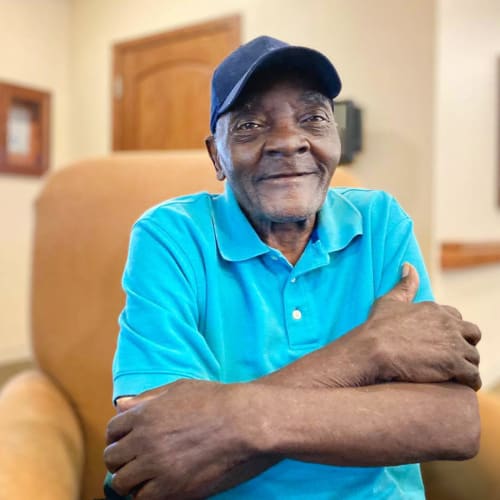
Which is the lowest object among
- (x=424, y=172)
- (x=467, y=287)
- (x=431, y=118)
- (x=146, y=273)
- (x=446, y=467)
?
(x=446, y=467)

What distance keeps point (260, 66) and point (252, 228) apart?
0.23 metres

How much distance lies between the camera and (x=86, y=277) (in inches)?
44.6

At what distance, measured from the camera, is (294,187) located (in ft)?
2.33

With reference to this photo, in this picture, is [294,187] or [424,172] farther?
[424,172]

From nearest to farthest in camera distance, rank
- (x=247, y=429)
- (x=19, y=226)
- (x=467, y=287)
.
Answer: (x=247, y=429) < (x=467, y=287) < (x=19, y=226)

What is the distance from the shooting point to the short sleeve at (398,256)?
2.54ft

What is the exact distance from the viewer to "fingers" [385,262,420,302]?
2.42 feet

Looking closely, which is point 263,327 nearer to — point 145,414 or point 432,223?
point 145,414

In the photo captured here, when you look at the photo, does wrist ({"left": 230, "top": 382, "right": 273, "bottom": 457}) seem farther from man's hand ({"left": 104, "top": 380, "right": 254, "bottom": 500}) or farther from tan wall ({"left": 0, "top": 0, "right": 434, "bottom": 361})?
tan wall ({"left": 0, "top": 0, "right": 434, "bottom": 361})

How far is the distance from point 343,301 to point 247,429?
258mm

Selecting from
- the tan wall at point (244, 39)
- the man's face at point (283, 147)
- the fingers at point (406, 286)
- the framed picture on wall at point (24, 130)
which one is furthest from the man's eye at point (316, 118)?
the framed picture on wall at point (24, 130)

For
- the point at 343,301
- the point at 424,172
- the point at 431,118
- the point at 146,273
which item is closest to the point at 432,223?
the point at 424,172

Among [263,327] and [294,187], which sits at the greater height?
[294,187]

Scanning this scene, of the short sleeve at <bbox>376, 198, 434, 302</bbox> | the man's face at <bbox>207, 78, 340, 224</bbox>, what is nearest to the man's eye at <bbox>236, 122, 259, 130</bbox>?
the man's face at <bbox>207, 78, 340, 224</bbox>
